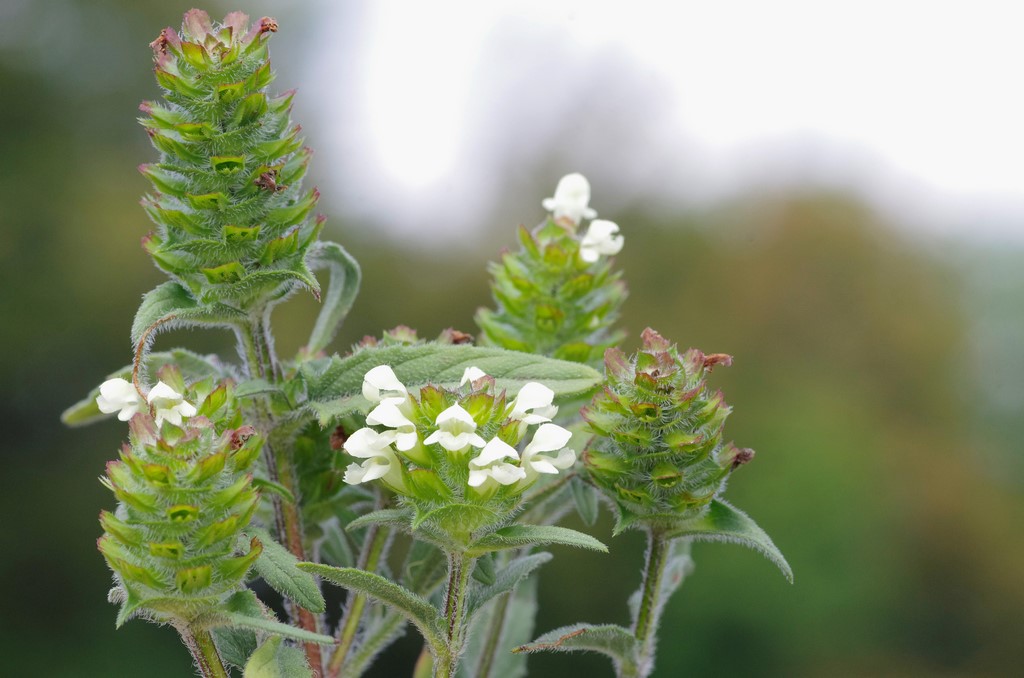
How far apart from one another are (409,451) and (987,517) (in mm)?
10029

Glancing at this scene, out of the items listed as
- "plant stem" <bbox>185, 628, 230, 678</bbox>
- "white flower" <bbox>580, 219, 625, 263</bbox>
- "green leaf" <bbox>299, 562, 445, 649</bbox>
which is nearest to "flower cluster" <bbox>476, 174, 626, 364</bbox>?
"white flower" <bbox>580, 219, 625, 263</bbox>

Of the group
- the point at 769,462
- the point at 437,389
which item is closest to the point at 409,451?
the point at 437,389

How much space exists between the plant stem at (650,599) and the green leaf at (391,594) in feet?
1.05

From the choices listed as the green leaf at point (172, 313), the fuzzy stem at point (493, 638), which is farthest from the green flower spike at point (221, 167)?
the fuzzy stem at point (493, 638)

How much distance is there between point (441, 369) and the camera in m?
1.17

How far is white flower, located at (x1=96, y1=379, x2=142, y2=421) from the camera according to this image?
108 centimetres

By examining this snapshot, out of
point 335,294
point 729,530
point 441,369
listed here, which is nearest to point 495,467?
point 441,369

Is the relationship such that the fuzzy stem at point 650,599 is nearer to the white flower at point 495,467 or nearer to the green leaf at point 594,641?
the green leaf at point 594,641

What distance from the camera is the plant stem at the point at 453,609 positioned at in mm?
1050

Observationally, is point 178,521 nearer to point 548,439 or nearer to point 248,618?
point 248,618

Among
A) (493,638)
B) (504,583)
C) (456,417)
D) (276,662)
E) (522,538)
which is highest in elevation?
A: (456,417)

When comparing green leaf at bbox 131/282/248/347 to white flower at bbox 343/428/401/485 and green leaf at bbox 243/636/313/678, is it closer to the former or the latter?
A: white flower at bbox 343/428/401/485

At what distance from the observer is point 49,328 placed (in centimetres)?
855

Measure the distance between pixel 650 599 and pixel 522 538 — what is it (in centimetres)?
35
